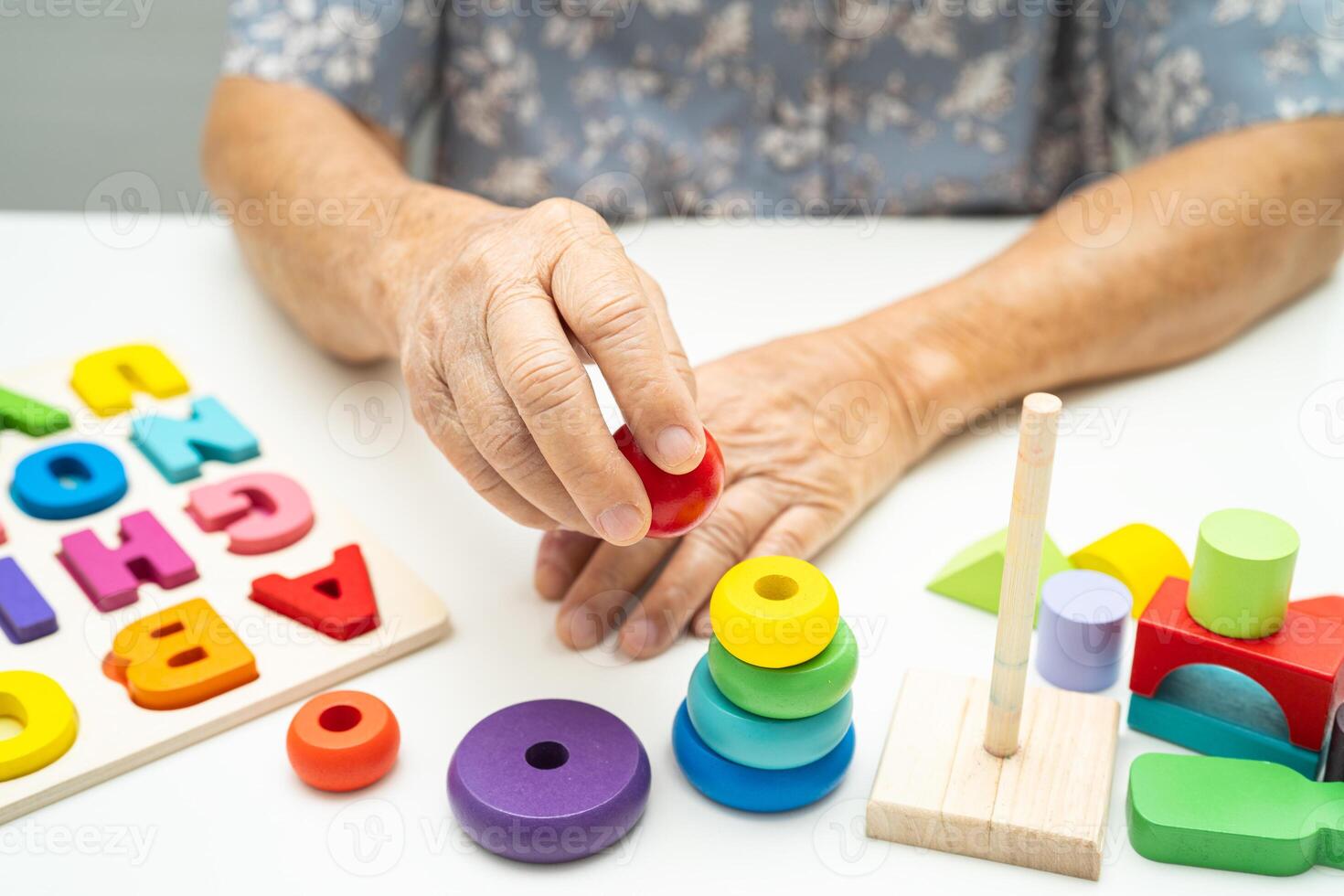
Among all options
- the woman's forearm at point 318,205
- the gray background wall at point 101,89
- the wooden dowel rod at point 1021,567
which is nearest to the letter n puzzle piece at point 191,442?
the woman's forearm at point 318,205

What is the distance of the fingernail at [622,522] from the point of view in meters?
Answer: 0.86

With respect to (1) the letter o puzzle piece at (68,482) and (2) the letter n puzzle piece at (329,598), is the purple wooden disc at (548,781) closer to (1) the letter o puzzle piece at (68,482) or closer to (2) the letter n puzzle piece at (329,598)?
(2) the letter n puzzle piece at (329,598)

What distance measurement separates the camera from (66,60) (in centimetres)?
224

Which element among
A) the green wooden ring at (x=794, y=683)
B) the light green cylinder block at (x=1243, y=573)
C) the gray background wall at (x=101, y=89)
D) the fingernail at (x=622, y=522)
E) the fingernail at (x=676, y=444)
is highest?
the fingernail at (x=676, y=444)

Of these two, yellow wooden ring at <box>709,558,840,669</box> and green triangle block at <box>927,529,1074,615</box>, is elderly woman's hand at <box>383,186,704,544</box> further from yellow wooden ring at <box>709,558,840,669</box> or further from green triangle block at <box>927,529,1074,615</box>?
green triangle block at <box>927,529,1074,615</box>

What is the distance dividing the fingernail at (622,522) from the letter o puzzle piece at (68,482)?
0.50 m

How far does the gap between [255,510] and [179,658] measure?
0.19 metres

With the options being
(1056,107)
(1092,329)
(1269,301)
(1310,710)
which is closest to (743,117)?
(1056,107)

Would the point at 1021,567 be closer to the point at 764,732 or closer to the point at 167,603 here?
the point at 764,732

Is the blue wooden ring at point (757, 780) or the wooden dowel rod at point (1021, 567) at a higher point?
the wooden dowel rod at point (1021, 567)

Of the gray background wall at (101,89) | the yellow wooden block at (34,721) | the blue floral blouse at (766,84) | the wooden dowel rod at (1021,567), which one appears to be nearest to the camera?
the wooden dowel rod at (1021,567)

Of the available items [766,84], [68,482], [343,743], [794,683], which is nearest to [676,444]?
[794,683]

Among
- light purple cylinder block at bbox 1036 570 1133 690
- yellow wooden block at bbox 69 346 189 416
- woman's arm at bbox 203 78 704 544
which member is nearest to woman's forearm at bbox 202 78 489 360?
woman's arm at bbox 203 78 704 544

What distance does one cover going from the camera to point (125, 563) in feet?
3.45
